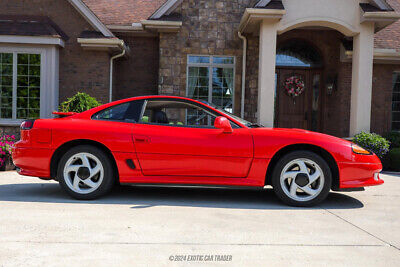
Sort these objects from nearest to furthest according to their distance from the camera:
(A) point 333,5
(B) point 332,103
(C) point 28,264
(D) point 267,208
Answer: (C) point 28,264 → (D) point 267,208 → (A) point 333,5 → (B) point 332,103

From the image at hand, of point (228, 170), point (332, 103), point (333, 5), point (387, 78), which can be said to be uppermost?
point (333, 5)

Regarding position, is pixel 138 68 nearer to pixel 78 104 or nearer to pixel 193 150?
pixel 78 104

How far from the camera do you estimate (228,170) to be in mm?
4969

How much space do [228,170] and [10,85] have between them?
333 inches

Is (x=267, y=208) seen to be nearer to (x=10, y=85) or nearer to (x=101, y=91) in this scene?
(x=101, y=91)

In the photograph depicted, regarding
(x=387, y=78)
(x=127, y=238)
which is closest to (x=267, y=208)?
(x=127, y=238)

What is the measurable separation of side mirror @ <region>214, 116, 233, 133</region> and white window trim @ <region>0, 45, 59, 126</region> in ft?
24.8

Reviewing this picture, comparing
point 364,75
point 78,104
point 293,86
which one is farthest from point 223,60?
point 78,104

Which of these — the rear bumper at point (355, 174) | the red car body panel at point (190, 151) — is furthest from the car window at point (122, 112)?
the rear bumper at point (355, 174)

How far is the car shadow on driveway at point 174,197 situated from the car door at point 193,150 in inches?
17.0

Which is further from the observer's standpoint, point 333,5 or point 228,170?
point 333,5

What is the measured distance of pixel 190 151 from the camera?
4.98 m

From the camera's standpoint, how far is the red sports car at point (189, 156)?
496 cm

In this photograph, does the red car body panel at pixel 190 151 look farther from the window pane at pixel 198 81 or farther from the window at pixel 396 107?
the window at pixel 396 107
